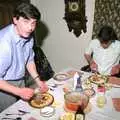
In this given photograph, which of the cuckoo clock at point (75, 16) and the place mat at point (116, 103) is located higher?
the cuckoo clock at point (75, 16)

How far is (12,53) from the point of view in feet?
6.64

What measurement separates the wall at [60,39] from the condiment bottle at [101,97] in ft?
5.16

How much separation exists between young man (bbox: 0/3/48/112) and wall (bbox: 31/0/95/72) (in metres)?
1.54

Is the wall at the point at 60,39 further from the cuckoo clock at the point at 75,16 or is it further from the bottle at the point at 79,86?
the bottle at the point at 79,86

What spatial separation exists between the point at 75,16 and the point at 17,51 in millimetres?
1686

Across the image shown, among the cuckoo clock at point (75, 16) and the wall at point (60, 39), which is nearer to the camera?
the cuckoo clock at point (75, 16)

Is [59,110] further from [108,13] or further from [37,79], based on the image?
[108,13]

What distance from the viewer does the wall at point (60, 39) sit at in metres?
3.75

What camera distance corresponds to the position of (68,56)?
3953 mm

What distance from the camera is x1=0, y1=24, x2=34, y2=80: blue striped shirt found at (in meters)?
1.96

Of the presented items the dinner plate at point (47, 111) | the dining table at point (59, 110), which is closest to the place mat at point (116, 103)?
the dining table at point (59, 110)

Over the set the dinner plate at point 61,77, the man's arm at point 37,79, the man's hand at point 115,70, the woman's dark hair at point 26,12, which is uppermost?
the woman's dark hair at point 26,12

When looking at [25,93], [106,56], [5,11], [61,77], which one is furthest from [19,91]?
[5,11]

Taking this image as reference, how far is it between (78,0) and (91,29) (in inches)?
18.0
